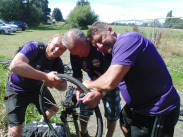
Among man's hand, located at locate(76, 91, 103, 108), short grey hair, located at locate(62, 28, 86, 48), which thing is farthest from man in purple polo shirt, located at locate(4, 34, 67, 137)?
man's hand, located at locate(76, 91, 103, 108)

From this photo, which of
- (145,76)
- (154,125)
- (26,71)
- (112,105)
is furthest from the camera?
(112,105)

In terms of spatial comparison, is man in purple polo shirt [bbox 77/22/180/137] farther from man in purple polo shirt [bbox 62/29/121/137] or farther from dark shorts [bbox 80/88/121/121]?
dark shorts [bbox 80/88/121/121]

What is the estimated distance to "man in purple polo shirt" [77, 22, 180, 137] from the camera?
1.66 metres

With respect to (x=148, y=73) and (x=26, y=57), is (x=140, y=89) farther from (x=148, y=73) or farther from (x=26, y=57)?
(x=26, y=57)

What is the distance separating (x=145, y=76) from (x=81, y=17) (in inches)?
1571

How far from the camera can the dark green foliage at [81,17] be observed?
40188 millimetres

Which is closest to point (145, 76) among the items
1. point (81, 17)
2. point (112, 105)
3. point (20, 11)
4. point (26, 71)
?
point (112, 105)

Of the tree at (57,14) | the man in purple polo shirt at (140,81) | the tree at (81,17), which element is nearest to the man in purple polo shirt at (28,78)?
the man in purple polo shirt at (140,81)

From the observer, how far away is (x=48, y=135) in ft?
8.98

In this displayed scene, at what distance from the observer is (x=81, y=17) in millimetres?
39875

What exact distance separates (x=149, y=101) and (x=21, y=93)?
6.02ft

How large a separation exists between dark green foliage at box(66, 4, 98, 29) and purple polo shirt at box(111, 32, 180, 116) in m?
38.7

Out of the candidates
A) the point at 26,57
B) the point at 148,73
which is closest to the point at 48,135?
the point at 26,57

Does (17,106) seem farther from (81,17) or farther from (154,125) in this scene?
(81,17)
